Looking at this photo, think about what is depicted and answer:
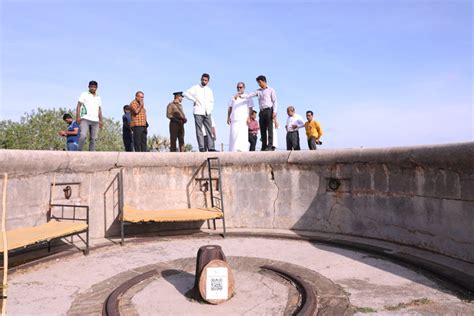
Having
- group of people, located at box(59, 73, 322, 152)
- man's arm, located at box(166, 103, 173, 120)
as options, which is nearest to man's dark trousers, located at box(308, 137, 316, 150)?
group of people, located at box(59, 73, 322, 152)

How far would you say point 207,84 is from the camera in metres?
7.89

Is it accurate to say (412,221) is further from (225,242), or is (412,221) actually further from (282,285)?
(225,242)

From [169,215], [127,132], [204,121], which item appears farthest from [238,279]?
[127,132]

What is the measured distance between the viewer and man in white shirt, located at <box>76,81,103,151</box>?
693 cm

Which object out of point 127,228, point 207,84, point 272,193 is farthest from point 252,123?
point 127,228

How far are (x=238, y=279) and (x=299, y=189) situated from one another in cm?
312

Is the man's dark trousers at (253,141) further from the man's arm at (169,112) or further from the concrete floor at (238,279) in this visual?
the concrete floor at (238,279)

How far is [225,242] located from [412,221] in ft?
9.87

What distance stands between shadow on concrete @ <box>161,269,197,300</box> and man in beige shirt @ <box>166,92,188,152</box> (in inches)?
156

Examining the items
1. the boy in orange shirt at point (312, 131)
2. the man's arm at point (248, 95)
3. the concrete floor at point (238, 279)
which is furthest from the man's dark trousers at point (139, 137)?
the boy in orange shirt at point (312, 131)

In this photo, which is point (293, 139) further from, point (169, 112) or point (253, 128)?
point (169, 112)

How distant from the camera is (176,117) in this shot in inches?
313

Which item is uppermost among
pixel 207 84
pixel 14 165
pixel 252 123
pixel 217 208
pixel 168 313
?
pixel 207 84

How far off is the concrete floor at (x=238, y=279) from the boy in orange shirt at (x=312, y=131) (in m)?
2.80
